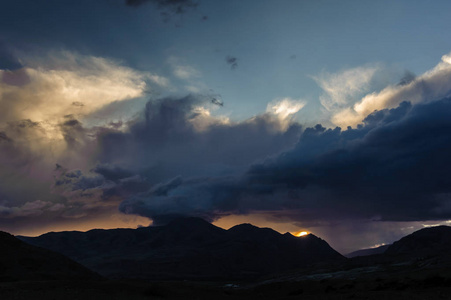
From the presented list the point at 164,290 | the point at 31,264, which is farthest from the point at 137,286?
the point at 31,264

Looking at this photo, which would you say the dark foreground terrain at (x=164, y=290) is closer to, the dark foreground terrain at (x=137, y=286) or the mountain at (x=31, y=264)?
the dark foreground terrain at (x=137, y=286)

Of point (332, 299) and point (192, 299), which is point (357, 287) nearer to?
point (332, 299)

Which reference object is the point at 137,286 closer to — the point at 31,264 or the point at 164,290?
the point at 164,290

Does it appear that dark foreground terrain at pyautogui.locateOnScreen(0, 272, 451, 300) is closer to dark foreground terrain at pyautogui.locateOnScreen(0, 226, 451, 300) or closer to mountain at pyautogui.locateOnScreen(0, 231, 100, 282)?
dark foreground terrain at pyautogui.locateOnScreen(0, 226, 451, 300)

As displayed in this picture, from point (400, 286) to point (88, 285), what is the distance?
53521mm

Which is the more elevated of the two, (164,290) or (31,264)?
(31,264)

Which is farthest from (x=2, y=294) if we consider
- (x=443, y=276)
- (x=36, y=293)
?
(x=443, y=276)

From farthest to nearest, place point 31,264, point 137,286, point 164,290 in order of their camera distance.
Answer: point 31,264
point 137,286
point 164,290

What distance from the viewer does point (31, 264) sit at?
10175 cm

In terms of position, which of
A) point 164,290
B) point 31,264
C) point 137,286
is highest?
point 31,264

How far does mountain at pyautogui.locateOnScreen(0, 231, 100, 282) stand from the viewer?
3656 inches

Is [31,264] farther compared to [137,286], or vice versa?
[31,264]

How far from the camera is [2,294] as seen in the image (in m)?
44.3

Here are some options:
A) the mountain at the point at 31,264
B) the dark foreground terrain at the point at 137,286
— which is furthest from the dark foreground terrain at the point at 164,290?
the mountain at the point at 31,264
